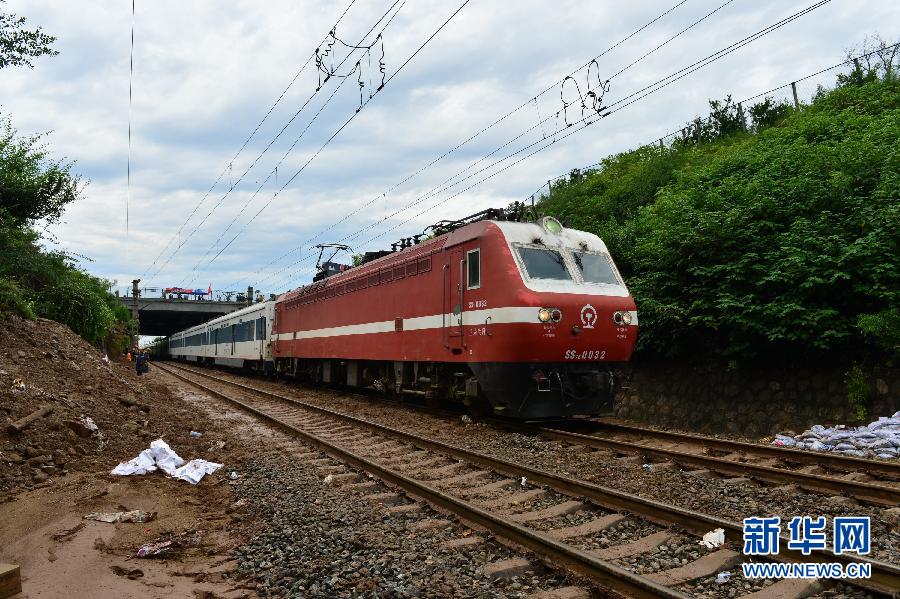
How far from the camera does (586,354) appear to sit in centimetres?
1058

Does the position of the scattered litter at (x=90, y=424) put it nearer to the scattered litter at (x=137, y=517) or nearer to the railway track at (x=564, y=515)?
the railway track at (x=564, y=515)

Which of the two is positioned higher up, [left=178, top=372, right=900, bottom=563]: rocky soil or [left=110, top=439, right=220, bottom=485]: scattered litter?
[left=110, top=439, right=220, bottom=485]: scattered litter

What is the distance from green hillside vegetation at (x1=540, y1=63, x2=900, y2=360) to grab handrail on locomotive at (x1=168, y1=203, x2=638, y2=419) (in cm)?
259

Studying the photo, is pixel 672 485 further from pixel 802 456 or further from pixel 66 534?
pixel 66 534

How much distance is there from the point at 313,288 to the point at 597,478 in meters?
14.9

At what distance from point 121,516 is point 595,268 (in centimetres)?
851

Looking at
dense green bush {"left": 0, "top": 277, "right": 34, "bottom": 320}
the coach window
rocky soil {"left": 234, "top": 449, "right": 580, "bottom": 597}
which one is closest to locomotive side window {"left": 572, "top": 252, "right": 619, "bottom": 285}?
the coach window

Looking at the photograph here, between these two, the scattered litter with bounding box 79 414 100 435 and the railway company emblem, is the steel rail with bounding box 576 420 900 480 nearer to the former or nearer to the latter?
the railway company emblem

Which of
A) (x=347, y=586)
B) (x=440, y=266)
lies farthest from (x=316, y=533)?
(x=440, y=266)

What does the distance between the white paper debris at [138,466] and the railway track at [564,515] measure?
2392mm

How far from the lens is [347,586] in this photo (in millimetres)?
4328

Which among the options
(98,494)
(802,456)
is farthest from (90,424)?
(802,456)

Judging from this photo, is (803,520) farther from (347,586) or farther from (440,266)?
(440,266)

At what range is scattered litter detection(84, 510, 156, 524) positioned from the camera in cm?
585
